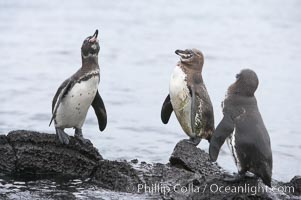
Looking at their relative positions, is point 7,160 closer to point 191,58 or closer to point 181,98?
point 181,98

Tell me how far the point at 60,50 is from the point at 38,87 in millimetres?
5112

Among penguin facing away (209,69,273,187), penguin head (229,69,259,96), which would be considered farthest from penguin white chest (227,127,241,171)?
penguin head (229,69,259,96)

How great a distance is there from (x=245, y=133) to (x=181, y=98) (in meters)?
1.96

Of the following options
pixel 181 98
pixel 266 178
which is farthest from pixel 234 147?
pixel 181 98

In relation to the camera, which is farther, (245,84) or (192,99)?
(192,99)

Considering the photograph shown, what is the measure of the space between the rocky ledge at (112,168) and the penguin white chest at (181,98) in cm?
57

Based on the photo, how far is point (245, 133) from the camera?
7945mm

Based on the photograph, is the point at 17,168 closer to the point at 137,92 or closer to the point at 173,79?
the point at 173,79

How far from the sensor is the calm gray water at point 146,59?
14.5 meters

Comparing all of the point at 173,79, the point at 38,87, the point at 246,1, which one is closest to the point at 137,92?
the point at 38,87

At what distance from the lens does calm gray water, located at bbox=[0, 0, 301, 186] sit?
14.5 meters

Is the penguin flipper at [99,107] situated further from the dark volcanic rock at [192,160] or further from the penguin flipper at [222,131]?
the penguin flipper at [222,131]

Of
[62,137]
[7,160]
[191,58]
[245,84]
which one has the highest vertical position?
[191,58]

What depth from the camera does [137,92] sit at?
18.2m
